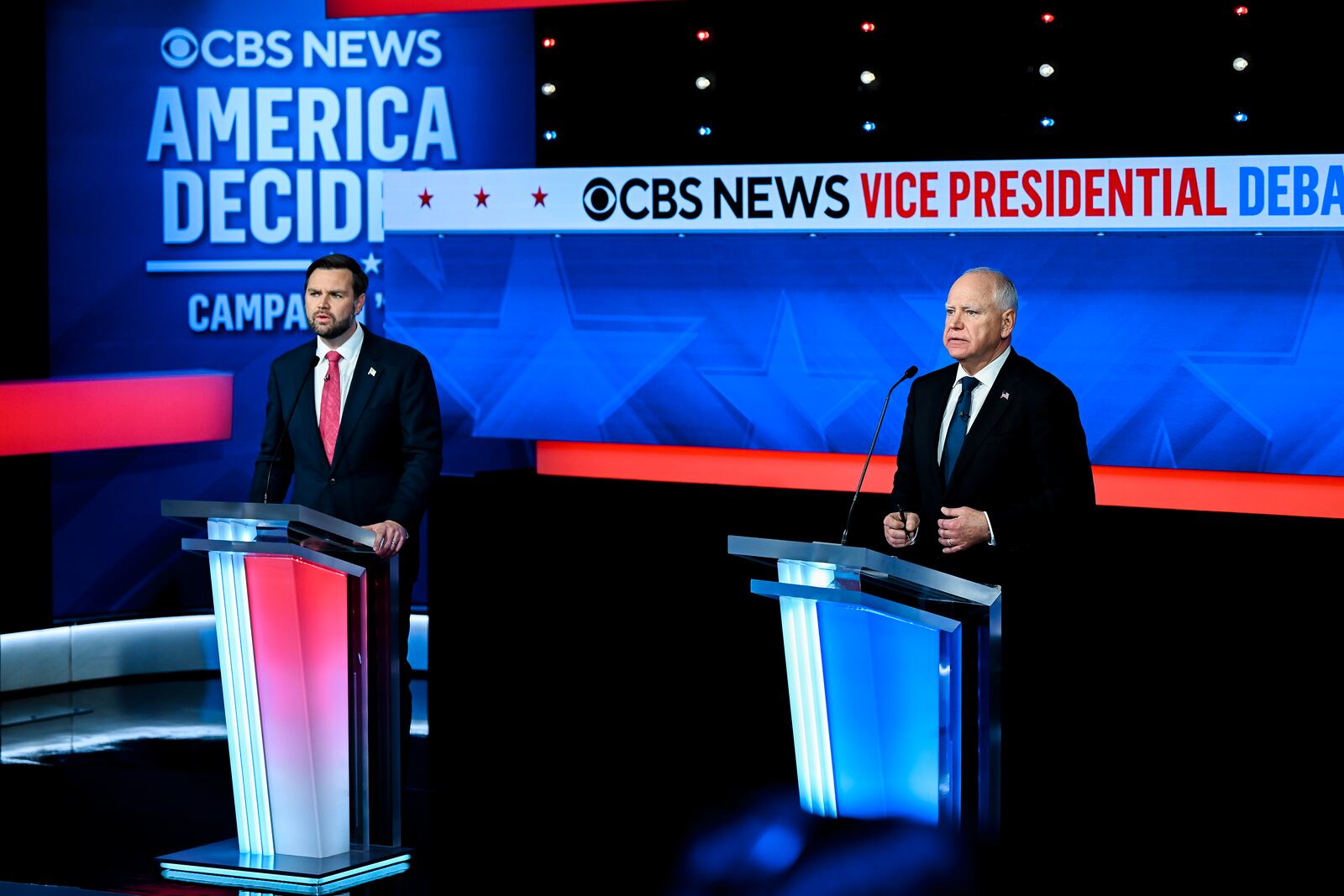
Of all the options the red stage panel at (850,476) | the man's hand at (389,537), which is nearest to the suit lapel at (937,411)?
the man's hand at (389,537)

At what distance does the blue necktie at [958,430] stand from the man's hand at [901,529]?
0.70ft

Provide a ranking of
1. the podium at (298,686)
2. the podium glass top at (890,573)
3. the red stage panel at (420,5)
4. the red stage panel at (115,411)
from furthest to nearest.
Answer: the red stage panel at (115,411)
the red stage panel at (420,5)
the podium at (298,686)
the podium glass top at (890,573)

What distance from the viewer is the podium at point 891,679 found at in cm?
313

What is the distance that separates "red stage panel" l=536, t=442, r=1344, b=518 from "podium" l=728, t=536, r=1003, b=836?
1.95 metres

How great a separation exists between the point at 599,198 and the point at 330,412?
147 cm

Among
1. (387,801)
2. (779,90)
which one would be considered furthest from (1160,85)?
(387,801)

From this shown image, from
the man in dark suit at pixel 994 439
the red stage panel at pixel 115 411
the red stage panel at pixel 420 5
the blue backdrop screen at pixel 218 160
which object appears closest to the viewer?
the man in dark suit at pixel 994 439

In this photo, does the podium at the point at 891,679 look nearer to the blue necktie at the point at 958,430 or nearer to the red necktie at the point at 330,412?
the blue necktie at the point at 958,430

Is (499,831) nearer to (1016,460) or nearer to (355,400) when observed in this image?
(355,400)

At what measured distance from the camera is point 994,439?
3.75 m

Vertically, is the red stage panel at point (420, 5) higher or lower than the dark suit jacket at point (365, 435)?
higher

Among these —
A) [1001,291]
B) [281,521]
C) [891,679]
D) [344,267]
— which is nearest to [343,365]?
[344,267]

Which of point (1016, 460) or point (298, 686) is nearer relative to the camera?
point (298, 686)

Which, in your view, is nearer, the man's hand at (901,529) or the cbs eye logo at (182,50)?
the man's hand at (901,529)
